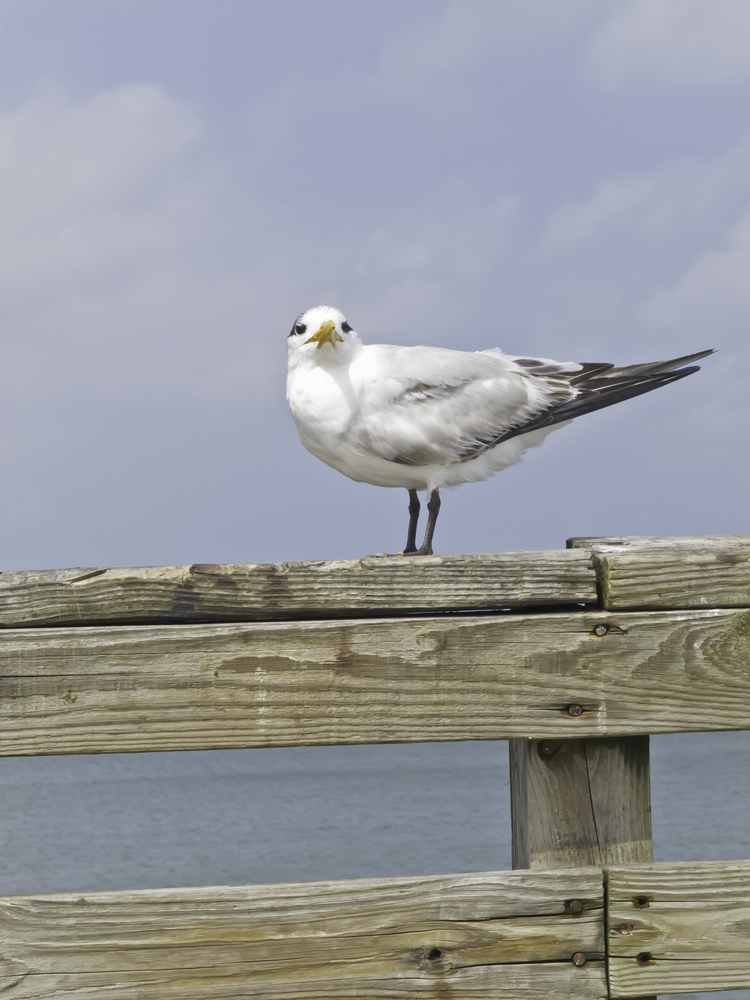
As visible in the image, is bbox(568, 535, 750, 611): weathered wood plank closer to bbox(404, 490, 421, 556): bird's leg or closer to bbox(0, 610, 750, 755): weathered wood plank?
bbox(0, 610, 750, 755): weathered wood plank

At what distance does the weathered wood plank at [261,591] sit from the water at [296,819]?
21.1 ft

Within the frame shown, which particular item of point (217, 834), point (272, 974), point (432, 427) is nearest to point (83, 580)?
point (272, 974)

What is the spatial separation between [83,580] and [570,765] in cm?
96

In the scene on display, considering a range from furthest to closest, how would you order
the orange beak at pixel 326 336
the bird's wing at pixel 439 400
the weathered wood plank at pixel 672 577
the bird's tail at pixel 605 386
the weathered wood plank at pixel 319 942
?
the bird's tail at pixel 605 386 → the orange beak at pixel 326 336 → the bird's wing at pixel 439 400 → the weathered wood plank at pixel 672 577 → the weathered wood plank at pixel 319 942

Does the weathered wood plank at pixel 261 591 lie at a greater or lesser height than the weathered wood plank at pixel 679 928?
greater

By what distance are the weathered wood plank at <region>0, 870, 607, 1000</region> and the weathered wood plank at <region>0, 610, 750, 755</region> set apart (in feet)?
0.86

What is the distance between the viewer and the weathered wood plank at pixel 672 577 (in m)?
1.88

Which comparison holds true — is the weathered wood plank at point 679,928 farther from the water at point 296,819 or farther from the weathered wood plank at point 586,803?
the water at point 296,819

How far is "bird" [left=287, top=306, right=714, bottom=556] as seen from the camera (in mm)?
3217

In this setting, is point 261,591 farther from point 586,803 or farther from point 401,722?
point 586,803

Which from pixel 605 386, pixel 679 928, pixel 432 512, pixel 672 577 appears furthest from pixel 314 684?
pixel 605 386

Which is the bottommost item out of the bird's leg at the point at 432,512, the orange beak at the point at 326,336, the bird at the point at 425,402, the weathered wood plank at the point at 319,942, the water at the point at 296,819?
the water at the point at 296,819

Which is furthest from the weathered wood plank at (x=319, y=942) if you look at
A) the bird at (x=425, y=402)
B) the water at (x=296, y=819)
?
the water at (x=296, y=819)

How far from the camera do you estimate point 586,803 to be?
1.89 m
